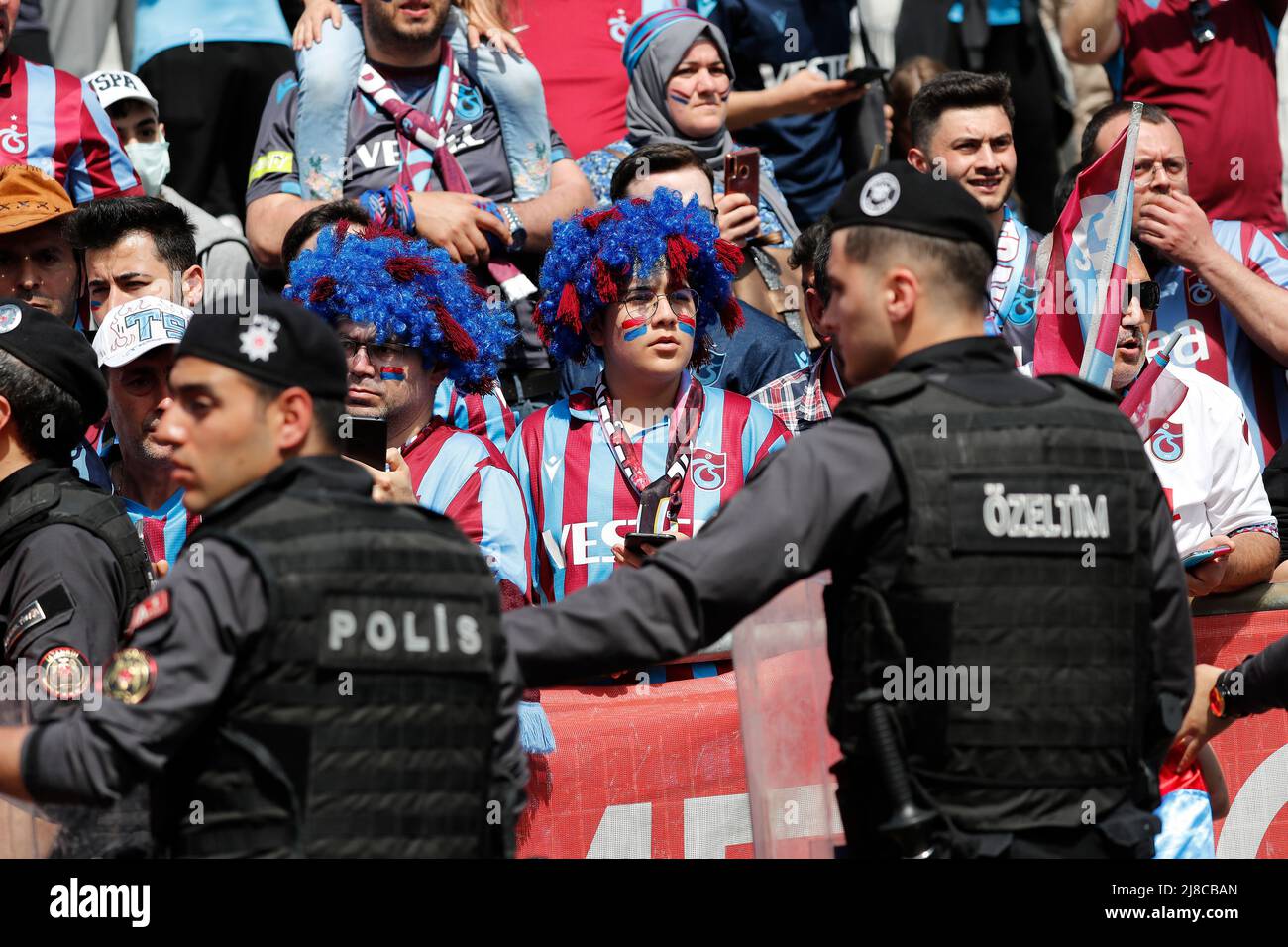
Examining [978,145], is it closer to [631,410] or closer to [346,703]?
[631,410]

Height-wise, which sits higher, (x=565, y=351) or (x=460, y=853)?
(x=565, y=351)

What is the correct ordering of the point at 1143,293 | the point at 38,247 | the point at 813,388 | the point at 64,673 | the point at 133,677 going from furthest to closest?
the point at 38,247 → the point at 813,388 → the point at 1143,293 → the point at 64,673 → the point at 133,677

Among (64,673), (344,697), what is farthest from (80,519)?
(344,697)

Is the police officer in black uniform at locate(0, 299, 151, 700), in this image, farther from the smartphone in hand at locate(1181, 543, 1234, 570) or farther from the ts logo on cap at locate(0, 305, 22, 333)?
the smartphone in hand at locate(1181, 543, 1234, 570)

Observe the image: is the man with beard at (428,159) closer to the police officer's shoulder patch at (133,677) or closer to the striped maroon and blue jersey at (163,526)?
the striped maroon and blue jersey at (163,526)

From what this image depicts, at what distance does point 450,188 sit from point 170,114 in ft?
6.41

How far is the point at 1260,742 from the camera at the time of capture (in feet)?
18.9

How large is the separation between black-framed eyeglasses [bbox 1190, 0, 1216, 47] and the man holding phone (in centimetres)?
411

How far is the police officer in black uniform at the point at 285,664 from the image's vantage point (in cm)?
321

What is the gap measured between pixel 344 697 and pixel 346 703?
0.04 ft

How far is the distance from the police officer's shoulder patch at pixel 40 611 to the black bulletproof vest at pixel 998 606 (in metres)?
1.98

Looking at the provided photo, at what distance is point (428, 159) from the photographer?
7.27 meters
